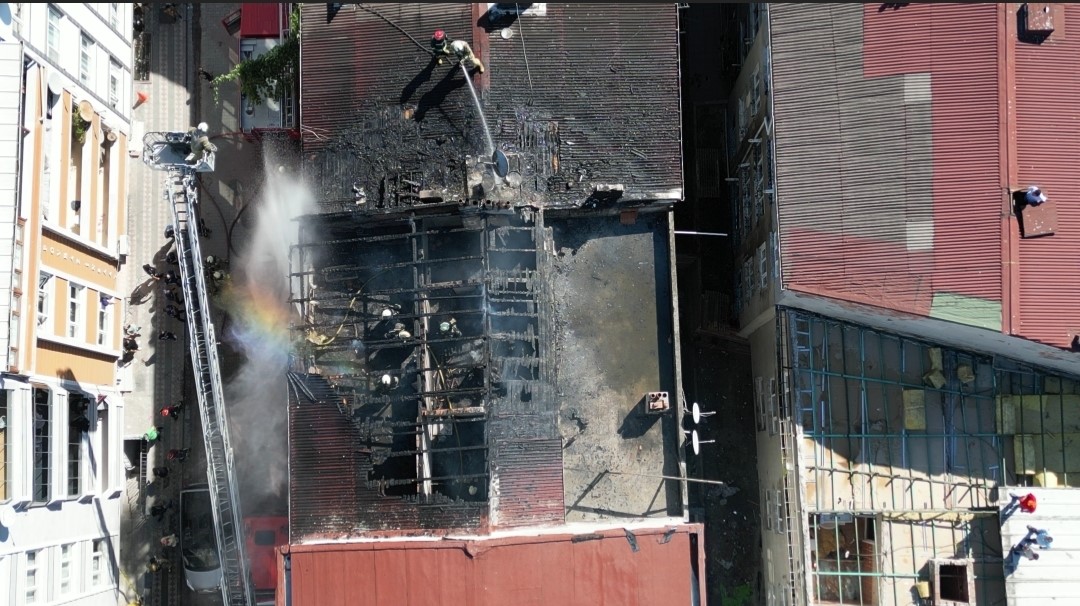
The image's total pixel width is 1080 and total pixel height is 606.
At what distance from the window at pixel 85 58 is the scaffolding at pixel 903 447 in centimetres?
2989

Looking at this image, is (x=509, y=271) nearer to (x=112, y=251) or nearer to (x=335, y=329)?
(x=335, y=329)

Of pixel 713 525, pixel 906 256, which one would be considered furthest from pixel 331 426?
pixel 906 256

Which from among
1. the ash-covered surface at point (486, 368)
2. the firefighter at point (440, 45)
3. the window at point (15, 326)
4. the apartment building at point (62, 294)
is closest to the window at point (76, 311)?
the apartment building at point (62, 294)

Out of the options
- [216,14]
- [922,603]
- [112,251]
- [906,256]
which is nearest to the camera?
[906,256]

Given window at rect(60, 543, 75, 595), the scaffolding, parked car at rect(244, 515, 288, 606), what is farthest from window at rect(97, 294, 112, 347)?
the scaffolding

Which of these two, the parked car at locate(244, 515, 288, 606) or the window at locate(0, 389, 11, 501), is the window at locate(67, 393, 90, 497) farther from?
the parked car at locate(244, 515, 288, 606)

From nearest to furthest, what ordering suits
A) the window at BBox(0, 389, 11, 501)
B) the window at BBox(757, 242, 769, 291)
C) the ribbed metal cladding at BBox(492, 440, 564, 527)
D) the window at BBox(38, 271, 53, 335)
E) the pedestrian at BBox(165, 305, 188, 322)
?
1. the window at BBox(0, 389, 11, 501)
2. the ribbed metal cladding at BBox(492, 440, 564, 527)
3. the window at BBox(757, 242, 769, 291)
4. the window at BBox(38, 271, 53, 335)
5. the pedestrian at BBox(165, 305, 188, 322)

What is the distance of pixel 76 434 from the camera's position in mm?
34875

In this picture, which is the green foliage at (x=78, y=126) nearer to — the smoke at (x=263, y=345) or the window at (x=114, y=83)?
the window at (x=114, y=83)

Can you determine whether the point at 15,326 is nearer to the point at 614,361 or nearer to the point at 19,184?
the point at 19,184

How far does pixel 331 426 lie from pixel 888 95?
74.4 ft

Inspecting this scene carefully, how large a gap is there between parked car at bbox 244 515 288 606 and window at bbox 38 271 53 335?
10926 millimetres

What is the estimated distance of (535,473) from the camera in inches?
1203

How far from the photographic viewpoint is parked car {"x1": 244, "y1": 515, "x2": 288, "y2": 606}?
1382 inches
